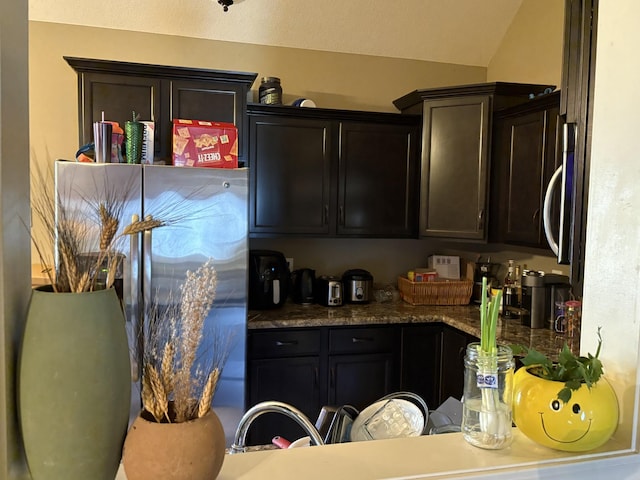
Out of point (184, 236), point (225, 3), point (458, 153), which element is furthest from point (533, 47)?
point (184, 236)

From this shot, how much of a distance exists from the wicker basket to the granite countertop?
0.05 m

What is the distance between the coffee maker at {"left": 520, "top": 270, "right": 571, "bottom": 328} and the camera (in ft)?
9.22

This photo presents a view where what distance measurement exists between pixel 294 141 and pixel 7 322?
104 inches

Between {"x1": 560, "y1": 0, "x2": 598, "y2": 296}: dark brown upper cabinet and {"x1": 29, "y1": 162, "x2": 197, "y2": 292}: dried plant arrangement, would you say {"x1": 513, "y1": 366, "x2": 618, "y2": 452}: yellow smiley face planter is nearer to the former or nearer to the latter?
{"x1": 560, "y1": 0, "x2": 598, "y2": 296}: dark brown upper cabinet

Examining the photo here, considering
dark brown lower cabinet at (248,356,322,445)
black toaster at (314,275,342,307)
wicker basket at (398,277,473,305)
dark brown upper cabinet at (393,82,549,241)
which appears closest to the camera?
dark brown lower cabinet at (248,356,322,445)

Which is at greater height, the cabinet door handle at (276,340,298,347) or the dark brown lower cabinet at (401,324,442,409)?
the cabinet door handle at (276,340,298,347)

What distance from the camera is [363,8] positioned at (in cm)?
331

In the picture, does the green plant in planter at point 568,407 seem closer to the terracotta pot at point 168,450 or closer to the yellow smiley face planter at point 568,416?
the yellow smiley face planter at point 568,416

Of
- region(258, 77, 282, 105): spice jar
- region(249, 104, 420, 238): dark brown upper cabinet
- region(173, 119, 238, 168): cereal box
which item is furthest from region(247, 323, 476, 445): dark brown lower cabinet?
Answer: region(258, 77, 282, 105): spice jar

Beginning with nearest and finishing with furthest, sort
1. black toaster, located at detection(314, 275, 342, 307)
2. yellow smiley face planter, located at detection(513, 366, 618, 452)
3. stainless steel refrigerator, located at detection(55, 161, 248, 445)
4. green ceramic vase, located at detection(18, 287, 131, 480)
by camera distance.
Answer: green ceramic vase, located at detection(18, 287, 131, 480)
yellow smiley face planter, located at detection(513, 366, 618, 452)
stainless steel refrigerator, located at detection(55, 161, 248, 445)
black toaster, located at detection(314, 275, 342, 307)

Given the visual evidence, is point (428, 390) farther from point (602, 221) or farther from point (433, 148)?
point (602, 221)

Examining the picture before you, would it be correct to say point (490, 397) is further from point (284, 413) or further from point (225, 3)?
point (225, 3)

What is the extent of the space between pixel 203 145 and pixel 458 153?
159cm

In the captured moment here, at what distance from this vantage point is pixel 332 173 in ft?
10.7
